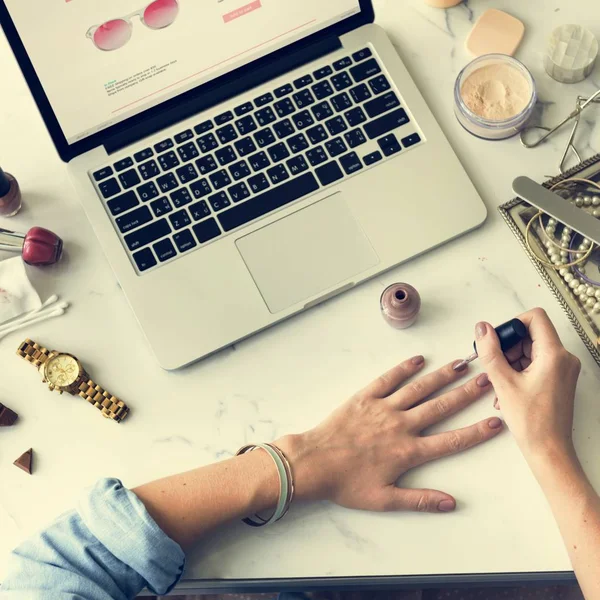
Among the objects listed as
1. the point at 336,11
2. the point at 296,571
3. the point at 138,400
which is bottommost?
the point at 296,571

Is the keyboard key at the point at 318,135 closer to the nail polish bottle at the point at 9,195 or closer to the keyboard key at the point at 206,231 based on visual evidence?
the keyboard key at the point at 206,231

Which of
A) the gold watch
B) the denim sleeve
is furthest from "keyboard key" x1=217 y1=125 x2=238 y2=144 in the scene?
the denim sleeve

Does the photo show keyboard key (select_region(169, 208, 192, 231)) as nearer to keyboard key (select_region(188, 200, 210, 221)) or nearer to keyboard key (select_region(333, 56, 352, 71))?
keyboard key (select_region(188, 200, 210, 221))

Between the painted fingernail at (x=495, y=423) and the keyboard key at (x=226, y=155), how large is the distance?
1.38 feet

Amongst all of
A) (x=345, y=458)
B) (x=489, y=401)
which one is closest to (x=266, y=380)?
(x=345, y=458)

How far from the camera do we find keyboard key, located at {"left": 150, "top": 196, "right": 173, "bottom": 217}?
2.74 ft

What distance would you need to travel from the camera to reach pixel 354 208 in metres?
0.83

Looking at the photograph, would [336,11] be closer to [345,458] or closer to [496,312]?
[496,312]

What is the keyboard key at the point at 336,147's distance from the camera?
0.84m

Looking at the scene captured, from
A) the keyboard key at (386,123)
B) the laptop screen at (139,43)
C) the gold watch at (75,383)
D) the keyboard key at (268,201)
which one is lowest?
the gold watch at (75,383)

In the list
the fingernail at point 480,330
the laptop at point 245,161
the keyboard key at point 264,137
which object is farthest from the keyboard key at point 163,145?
the fingernail at point 480,330

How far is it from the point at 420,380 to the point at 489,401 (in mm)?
79

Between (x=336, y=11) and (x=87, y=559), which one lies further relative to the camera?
(x=336, y=11)

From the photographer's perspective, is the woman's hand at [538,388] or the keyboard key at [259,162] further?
the keyboard key at [259,162]
